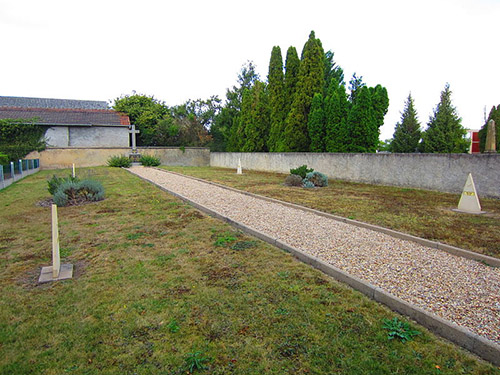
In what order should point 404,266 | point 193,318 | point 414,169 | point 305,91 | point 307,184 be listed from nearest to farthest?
point 193,318 → point 404,266 → point 414,169 → point 307,184 → point 305,91

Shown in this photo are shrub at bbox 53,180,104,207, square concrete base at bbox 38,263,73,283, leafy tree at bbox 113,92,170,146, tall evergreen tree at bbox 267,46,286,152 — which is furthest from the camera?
leafy tree at bbox 113,92,170,146

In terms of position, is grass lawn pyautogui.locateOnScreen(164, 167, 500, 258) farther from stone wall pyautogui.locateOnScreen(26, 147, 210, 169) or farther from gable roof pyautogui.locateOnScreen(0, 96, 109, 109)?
gable roof pyautogui.locateOnScreen(0, 96, 109, 109)

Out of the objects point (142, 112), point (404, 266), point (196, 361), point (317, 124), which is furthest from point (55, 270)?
point (142, 112)

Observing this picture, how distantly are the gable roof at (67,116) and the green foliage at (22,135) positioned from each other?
0.80 meters

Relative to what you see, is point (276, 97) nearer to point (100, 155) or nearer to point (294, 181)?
point (294, 181)

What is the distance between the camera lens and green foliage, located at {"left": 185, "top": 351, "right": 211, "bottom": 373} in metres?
2.29

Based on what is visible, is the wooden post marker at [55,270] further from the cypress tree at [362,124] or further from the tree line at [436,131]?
the tree line at [436,131]

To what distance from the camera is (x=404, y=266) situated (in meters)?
4.15

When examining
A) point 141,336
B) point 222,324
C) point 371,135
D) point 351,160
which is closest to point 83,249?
point 141,336

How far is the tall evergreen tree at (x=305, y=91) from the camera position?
19.1 meters

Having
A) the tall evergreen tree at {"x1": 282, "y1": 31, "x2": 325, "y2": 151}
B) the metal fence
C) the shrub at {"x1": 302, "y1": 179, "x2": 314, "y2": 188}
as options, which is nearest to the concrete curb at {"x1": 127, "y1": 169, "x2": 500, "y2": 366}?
the shrub at {"x1": 302, "y1": 179, "x2": 314, "y2": 188}

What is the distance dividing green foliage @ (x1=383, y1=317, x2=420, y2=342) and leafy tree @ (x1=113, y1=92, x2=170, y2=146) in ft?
103

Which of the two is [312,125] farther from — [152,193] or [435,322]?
[435,322]

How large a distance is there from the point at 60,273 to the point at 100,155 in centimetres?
2374
